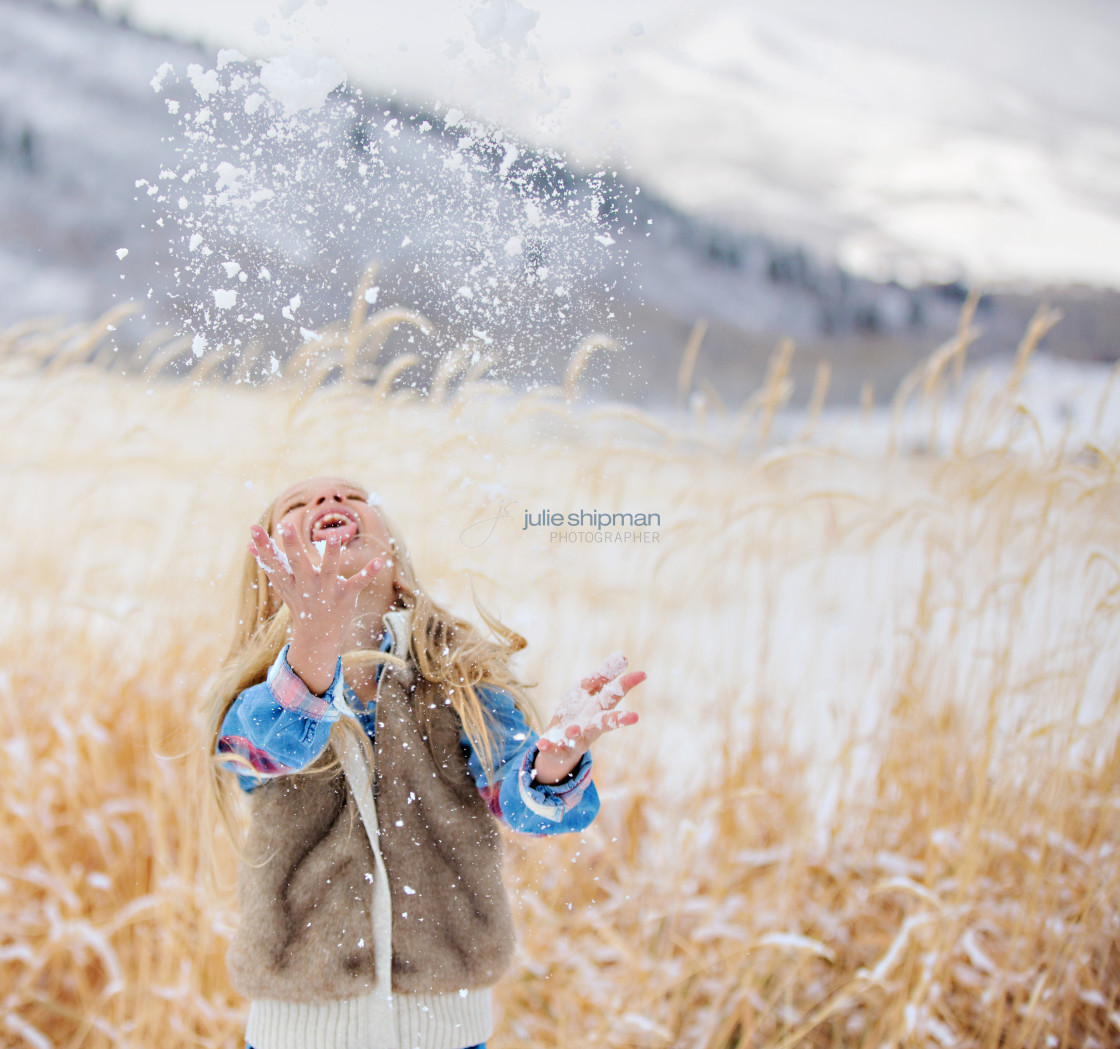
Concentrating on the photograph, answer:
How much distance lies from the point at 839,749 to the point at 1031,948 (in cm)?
25

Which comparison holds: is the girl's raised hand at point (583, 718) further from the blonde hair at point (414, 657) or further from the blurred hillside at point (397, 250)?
the blurred hillside at point (397, 250)

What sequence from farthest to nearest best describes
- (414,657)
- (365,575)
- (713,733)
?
(713,733), (414,657), (365,575)

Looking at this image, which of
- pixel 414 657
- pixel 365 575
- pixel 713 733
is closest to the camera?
pixel 365 575

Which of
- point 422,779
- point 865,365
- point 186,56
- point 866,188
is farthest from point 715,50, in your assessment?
point 422,779

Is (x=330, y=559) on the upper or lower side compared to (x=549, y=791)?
upper

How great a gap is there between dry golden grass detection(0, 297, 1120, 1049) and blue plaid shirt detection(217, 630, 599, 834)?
0.14m

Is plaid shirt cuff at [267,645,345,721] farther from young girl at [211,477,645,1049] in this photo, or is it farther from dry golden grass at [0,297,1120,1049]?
dry golden grass at [0,297,1120,1049]

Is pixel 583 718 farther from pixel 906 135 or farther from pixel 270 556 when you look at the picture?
pixel 906 135

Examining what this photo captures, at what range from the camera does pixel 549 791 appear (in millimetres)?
395

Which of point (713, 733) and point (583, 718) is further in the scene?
point (713, 733)

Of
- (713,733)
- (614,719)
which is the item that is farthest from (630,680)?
(713,733)

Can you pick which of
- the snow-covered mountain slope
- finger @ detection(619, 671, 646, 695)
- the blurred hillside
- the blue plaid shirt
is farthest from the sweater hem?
the snow-covered mountain slope

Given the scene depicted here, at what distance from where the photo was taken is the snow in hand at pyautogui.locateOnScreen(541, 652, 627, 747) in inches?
13.7

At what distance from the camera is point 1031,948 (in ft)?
2.46
